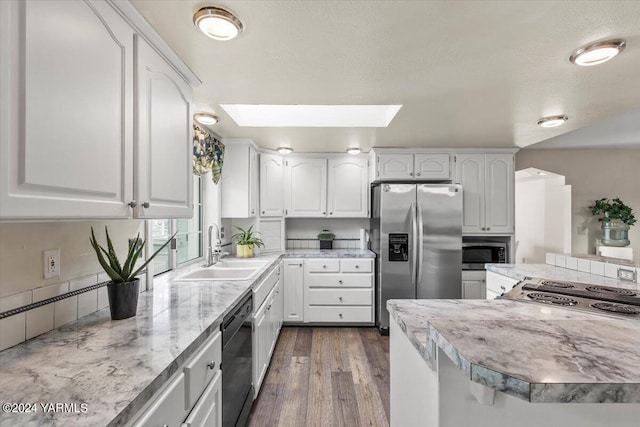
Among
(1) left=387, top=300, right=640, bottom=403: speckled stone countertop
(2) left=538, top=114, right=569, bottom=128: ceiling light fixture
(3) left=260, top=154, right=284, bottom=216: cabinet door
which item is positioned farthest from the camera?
(3) left=260, top=154, right=284, bottom=216: cabinet door

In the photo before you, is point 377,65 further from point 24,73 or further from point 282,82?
point 24,73

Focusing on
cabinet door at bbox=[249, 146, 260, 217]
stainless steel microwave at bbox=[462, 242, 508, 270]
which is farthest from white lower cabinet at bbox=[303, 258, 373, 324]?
stainless steel microwave at bbox=[462, 242, 508, 270]

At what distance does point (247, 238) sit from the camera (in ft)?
10.7

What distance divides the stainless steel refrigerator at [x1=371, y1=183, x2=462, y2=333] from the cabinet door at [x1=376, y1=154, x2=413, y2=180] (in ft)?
0.82

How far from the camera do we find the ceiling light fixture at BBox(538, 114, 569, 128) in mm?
2426

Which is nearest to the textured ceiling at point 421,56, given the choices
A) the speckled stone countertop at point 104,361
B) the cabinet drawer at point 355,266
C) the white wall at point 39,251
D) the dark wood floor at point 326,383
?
the white wall at point 39,251

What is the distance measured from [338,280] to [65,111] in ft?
9.87

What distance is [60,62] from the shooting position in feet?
2.74

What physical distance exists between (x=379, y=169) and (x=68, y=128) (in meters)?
3.03

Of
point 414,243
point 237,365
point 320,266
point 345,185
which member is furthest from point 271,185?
point 237,365

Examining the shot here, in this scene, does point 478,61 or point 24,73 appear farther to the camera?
point 478,61

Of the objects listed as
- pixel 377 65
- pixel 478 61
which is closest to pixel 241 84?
A: pixel 377 65

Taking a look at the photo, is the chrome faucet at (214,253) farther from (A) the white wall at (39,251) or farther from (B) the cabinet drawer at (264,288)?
(A) the white wall at (39,251)

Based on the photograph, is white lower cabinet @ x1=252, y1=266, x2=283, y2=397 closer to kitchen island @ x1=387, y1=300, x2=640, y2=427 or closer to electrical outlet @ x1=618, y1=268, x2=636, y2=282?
kitchen island @ x1=387, y1=300, x2=640, y2=427
